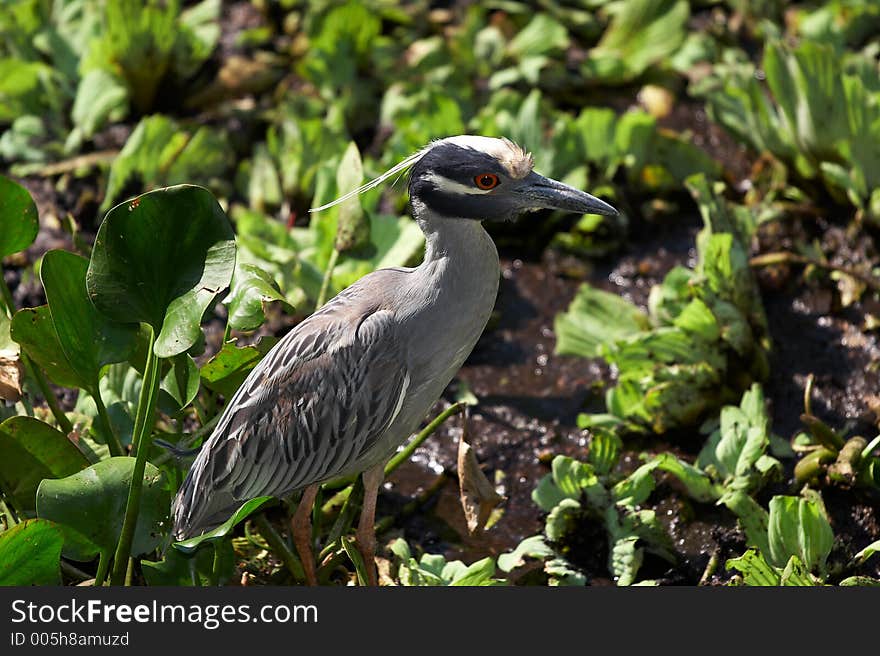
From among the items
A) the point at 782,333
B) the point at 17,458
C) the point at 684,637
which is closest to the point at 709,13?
the point at 782,333

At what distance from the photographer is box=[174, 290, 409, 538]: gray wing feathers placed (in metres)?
3.46

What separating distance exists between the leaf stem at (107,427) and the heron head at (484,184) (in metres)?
1.14

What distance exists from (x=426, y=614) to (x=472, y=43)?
12.1 feet

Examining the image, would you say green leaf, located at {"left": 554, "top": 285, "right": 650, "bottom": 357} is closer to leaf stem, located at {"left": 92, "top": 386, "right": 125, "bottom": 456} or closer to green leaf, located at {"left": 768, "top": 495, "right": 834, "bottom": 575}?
green leaf, located at {"left": 768, "top": 495, "right": 834, "bottom": 575}

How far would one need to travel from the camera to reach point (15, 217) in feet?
11.7

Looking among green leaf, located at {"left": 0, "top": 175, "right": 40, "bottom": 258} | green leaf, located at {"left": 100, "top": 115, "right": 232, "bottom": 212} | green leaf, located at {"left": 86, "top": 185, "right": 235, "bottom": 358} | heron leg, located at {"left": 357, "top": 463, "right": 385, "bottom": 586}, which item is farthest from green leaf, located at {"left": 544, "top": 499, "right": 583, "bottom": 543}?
green leaf, located at {"left": 100, "top": 115, "right": 232, "bottom": 212}

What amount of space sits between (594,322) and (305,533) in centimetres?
161

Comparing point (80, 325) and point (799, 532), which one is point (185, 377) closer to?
point (80, 325)

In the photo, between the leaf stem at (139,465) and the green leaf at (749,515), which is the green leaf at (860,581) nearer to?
the green leaf at (749,515)

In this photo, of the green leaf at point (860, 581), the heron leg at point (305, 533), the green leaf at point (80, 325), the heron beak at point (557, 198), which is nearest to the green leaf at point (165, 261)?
the green leaf at point (80, 325)

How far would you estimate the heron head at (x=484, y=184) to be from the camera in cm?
337

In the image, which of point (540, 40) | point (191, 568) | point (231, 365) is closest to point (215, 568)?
point (191, 568)

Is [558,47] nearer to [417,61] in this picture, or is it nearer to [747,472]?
[417,61]

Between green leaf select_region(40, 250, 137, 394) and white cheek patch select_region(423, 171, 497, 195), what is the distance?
0.98 m
